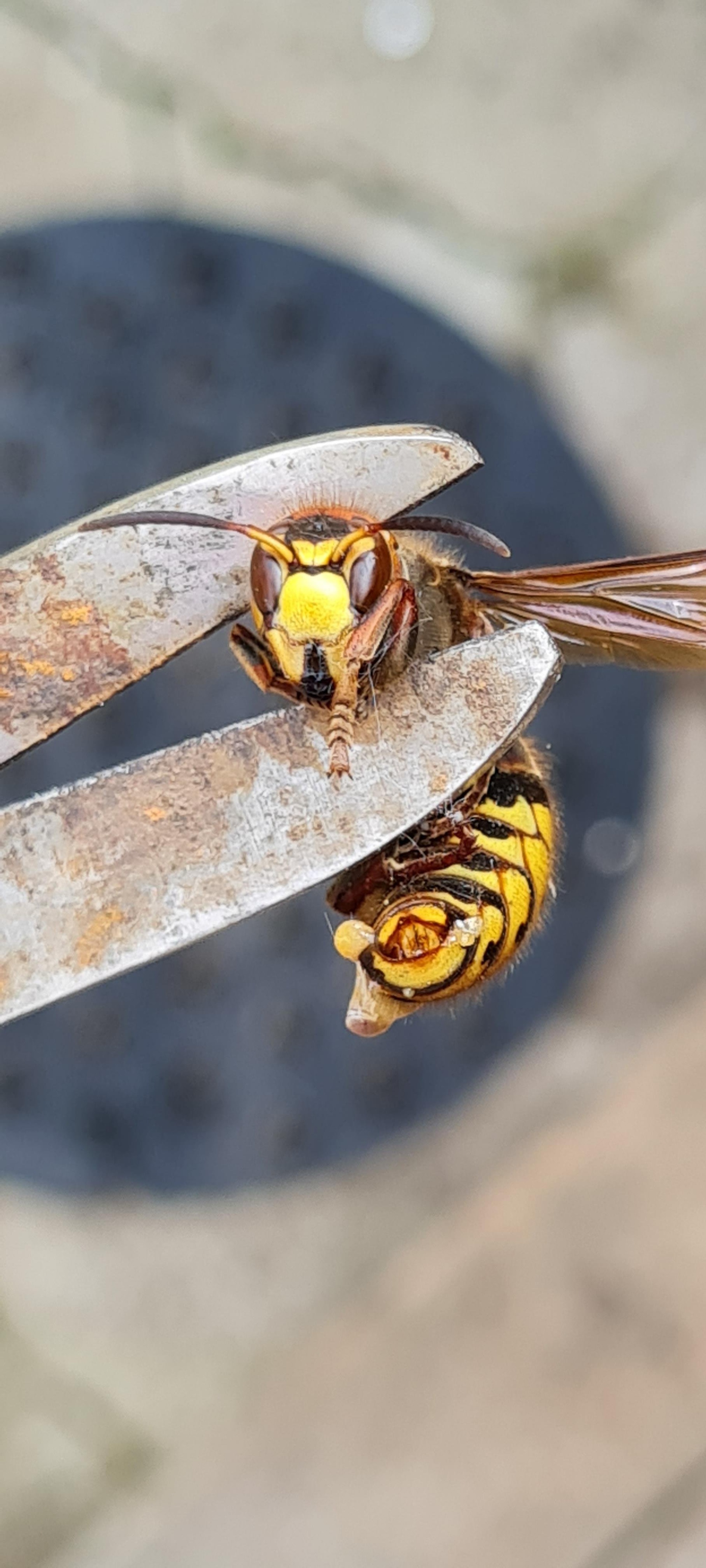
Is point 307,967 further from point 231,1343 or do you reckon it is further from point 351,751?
point 351,751

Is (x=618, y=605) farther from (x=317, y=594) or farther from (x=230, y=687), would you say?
(x=230, y=687)

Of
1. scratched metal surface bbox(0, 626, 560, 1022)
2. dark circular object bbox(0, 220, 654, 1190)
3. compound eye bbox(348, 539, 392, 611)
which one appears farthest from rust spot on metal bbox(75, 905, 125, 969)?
dark circular object bbox(0, 220, 654, 1190)

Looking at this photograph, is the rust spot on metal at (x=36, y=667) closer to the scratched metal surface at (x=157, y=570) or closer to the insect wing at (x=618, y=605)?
the scratched metal surface at (x=157, y=570)

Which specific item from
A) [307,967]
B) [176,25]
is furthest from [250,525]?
[176,25]

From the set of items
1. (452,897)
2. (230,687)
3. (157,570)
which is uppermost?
(230,687)

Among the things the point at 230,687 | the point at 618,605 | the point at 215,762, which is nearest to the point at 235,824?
the point at 215,762

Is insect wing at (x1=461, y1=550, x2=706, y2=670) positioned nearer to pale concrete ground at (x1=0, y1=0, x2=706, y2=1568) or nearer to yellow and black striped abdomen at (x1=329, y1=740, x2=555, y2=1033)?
yellow and black striped abdomen at (x1=329, y1=740, x2=555, y2=1033)

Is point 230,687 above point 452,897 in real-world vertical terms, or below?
above
